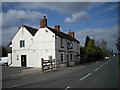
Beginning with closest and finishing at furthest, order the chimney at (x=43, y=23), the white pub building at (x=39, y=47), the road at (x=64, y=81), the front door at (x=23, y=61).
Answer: the road at (x=64, y=81) < the white pub building at (x=39, y=47) < the chimney at (x=43, y=23) < the front door at (x=23, y=61)

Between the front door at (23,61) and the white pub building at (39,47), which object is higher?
the white pub building at (39,47)

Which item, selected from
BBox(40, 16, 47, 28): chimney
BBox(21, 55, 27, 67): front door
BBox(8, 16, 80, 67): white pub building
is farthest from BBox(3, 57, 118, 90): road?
BBox(21, 55, 27, 67): front door

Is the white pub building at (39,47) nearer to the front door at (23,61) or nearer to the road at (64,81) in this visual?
the front door at (23,61)

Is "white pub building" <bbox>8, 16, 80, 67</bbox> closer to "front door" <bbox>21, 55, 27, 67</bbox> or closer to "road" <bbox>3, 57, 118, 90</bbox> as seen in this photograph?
"front door" <bbox>21, 55, 27, 67</bbox>

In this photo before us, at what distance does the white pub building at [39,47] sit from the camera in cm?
2752

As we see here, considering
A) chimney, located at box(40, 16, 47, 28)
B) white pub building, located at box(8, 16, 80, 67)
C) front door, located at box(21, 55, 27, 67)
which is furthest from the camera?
front door, located at box(21, 55, 27, 67)

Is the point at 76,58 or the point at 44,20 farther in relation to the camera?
the point at 76,58

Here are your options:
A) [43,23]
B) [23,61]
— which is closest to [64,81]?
[43,23]

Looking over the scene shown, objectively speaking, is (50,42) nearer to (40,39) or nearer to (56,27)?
(40,39)

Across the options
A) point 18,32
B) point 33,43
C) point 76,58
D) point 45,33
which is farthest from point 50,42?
point 76,58

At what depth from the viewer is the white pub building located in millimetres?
27516

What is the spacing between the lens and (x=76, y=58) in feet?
126

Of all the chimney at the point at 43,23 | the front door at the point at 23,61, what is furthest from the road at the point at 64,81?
the front door at the point at 23,61

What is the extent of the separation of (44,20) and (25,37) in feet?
18.7
